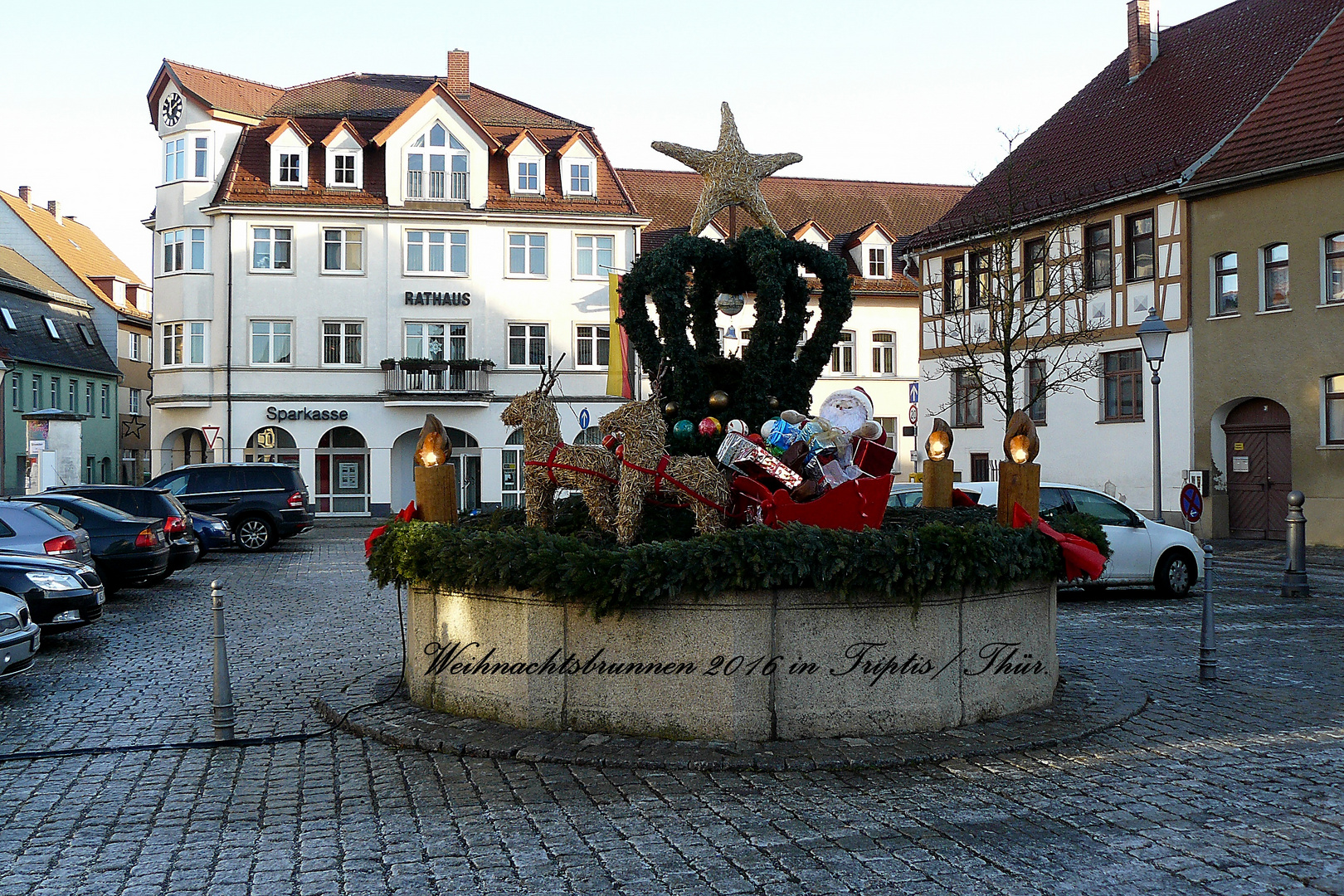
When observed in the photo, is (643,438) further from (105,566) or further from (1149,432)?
(1149,432)

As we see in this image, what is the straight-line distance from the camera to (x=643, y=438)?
7.79 metres

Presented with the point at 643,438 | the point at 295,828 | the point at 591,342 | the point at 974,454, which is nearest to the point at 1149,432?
the point at 974,454

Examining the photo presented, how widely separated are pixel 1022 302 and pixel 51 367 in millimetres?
40549

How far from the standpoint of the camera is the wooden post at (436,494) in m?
8.55

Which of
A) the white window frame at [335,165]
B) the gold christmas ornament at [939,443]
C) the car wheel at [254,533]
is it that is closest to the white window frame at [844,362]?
the white window frame at [335,165]

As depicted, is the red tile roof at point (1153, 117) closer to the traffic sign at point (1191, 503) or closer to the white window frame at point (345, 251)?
the traffic sign at point (1191, 503)

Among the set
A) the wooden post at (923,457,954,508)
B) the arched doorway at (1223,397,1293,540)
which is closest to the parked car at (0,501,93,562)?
the wooden post at (923,457,954,508)

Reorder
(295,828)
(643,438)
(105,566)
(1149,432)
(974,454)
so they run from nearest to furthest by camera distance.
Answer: (295,828), (643,438), (105,566), (1149,432), (974,454)

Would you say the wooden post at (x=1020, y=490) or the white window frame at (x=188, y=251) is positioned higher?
the white window frame at (x=188, y=251)

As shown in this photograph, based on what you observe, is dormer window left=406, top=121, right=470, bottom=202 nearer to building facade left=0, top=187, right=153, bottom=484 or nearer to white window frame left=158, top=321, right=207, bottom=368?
white window frame left=158, top=321, right=207, bottom=368

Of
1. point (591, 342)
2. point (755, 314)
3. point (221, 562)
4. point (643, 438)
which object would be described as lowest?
point (221, 562)

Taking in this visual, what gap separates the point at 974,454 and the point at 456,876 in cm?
3260

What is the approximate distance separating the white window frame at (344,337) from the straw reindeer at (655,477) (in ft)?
118

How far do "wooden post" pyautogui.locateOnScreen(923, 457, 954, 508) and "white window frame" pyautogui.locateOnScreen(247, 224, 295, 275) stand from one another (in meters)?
35.2
